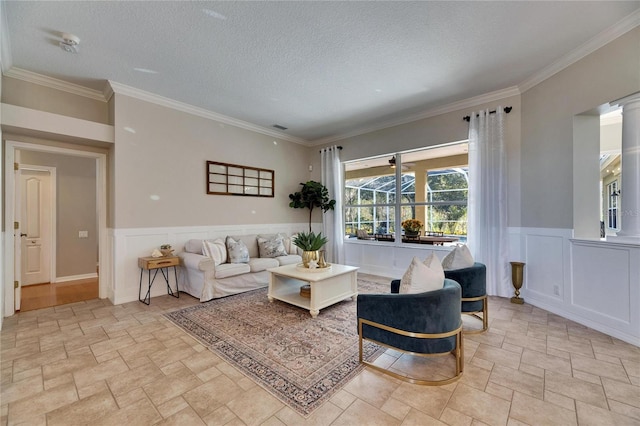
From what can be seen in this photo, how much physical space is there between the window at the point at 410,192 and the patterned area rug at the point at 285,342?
91.9 inches

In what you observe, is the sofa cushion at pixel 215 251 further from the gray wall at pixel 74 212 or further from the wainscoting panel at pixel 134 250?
the gray wall at pixel 74 212

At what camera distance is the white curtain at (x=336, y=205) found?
236 inches

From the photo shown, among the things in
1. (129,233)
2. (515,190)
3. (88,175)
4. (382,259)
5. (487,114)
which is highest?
(487,114)

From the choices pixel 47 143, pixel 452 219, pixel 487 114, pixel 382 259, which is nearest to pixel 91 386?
pixel 47 143

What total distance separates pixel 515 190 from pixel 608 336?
1996 millimetres

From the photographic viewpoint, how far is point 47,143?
3.65m

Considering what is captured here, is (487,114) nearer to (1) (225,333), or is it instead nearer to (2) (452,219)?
(2) (452,219)

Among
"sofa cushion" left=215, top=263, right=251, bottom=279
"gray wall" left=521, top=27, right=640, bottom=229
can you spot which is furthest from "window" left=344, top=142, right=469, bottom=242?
"sofa cushion" left=215, top=263, right=251, bottom=279

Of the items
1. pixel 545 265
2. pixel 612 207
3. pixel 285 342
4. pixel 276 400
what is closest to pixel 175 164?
pixel 285 342

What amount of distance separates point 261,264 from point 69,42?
3.43 m

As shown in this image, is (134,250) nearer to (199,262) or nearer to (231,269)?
(199,262)

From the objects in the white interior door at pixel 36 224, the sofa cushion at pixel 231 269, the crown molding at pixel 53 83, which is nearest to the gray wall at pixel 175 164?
the crown molding at pixel 53 83

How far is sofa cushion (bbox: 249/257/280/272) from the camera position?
4332mm

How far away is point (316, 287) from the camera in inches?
128
